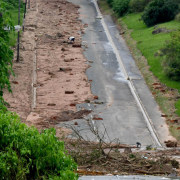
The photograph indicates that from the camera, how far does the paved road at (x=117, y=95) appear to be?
27047mm

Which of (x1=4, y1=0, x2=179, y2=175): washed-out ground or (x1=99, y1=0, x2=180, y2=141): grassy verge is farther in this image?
(x1=99, y1=0, x2=180, y2=141): grassy verge

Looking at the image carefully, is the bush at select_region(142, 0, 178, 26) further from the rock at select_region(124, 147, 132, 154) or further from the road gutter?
the rock at select_region(124, 147, 132, 154)

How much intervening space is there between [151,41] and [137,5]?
13273 millimetres

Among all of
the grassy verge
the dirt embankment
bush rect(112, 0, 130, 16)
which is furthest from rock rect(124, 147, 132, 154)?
bush rect(112, 0, 130, 16)

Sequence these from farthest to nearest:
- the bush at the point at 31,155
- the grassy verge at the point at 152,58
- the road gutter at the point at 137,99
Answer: the grassy verge at the point at 152,58
the road gutter at the point at 137,99
the bush at the point at 31,155

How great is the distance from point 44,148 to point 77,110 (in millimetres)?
18955

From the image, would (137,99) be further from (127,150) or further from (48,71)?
(127,150)

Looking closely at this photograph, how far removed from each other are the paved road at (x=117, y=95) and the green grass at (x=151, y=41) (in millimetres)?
1298

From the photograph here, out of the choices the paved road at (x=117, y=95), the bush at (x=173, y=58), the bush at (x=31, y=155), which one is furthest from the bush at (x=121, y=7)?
the bush at (x=31, y=155)

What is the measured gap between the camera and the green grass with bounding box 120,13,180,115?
36.0 metres

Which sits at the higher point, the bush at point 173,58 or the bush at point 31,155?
the bush at point 31,155

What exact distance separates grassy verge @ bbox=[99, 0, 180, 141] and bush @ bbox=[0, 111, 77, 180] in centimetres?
1635

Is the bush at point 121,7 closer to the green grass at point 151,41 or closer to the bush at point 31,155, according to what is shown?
the green grass at point 151,41

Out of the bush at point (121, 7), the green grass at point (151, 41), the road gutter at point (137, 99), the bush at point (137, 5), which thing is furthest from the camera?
the bush at point (121, 7)
